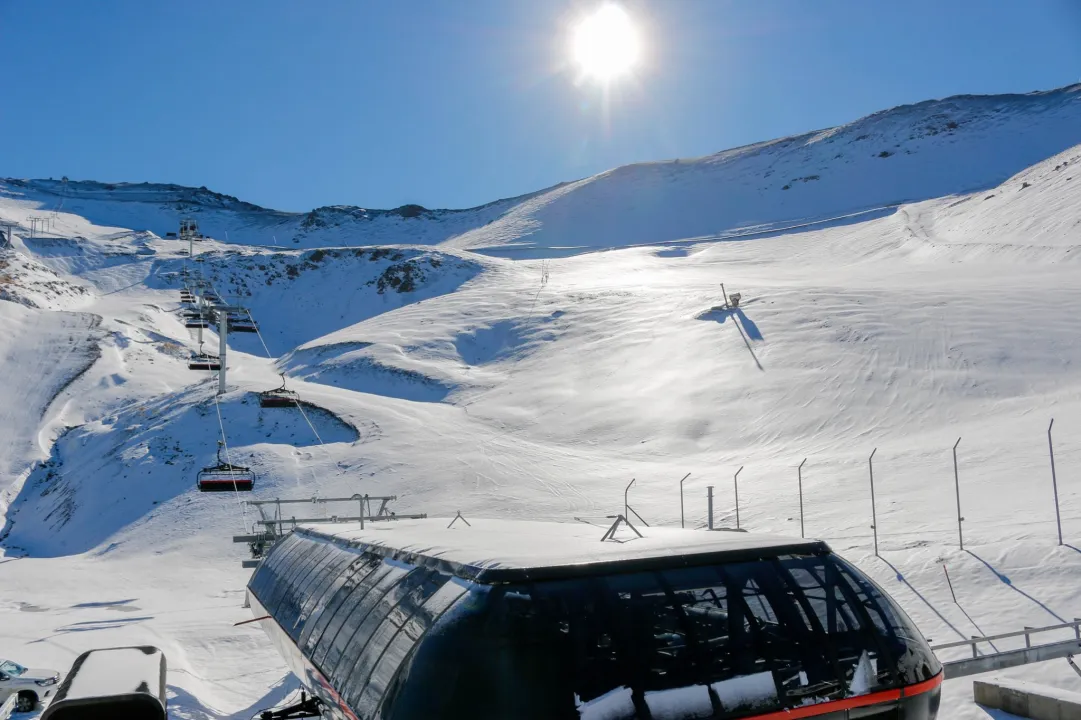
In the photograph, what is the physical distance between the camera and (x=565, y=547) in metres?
5.83

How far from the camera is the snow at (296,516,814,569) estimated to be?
206 inches

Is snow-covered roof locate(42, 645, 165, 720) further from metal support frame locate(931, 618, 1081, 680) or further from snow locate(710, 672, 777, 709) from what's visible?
metal support frame locate(931, 618, 1081, 680)

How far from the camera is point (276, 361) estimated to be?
243ft

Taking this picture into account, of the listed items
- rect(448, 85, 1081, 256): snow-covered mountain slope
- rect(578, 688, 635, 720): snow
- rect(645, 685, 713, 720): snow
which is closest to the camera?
rect(578, 688, 635, 720): snow

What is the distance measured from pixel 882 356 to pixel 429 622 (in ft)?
148

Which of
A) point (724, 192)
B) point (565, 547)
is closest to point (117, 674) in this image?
point (565, 547)

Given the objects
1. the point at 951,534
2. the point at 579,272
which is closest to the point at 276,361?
the point at 579,272

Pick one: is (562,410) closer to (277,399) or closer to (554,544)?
(277,399)

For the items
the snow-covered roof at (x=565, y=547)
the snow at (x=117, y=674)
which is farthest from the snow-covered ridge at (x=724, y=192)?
the snow at (x=117, y=674)

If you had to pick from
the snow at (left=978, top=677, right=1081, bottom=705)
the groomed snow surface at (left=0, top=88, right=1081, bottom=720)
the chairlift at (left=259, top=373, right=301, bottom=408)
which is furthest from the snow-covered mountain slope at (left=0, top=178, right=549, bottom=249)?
the snow at (left=978, top=677, right=1081, bottom=705)

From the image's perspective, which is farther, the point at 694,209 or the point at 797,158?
the point at 797,158

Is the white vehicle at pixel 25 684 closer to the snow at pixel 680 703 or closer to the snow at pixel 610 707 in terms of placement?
the snow at pixel 610 707

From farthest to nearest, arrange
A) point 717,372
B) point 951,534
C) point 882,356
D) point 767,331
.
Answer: point 767,331 → point 717,372 → point 882,356 → point 951,534

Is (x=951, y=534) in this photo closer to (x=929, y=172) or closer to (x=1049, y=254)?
(x=1049, y=254)
